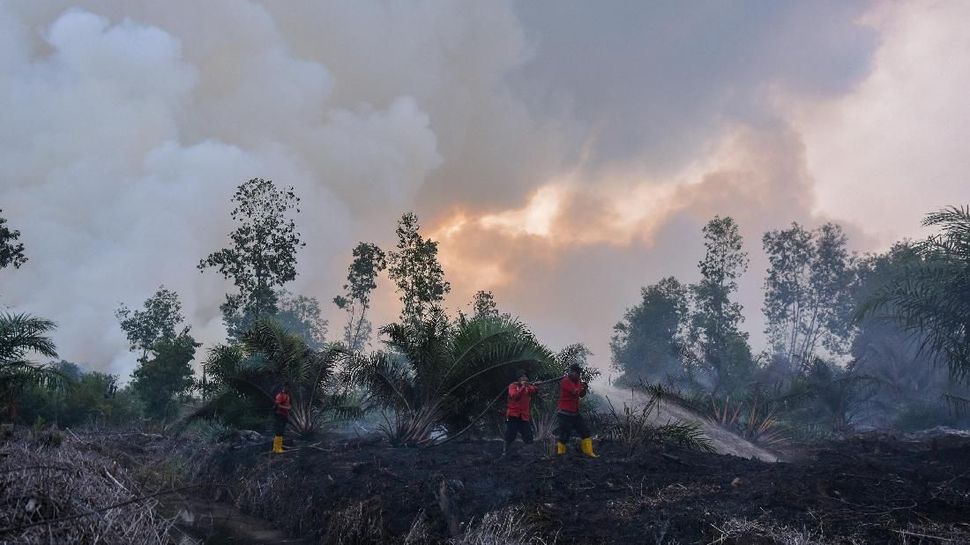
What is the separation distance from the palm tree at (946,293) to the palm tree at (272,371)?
1581 centimetres

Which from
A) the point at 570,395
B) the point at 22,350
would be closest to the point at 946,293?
the point at 570,395

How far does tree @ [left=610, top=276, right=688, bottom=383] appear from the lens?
2379 inches

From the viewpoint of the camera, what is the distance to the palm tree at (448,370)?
613 inches

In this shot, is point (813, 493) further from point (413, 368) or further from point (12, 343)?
point (12, 343)

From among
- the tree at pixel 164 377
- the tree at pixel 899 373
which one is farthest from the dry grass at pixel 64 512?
the tree at pixel 899 373

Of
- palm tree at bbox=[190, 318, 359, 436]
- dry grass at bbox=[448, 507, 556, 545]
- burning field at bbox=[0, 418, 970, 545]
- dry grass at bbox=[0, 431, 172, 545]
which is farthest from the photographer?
palm tree at bbox=[190, 318, 359, 436]

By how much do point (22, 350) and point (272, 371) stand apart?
23.3 ft

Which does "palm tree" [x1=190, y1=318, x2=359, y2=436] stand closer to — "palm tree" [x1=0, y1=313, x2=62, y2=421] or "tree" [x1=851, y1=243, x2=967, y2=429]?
"palm tree" [x1=0, y1=313, x2=62, y2=421]

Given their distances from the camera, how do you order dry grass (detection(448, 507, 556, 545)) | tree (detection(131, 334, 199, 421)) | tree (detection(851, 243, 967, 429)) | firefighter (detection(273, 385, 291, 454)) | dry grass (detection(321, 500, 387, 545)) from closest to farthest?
1. dry grass (detection(448, 507, 556, 545))
2. dry grass (detection(321, 500, 387, 545))
3. firefighter (detection(273, 385, 291, 454))
4. tree (detection(131, 334, 199, 421))
5. tree (detection(851, 243, 967, 429))

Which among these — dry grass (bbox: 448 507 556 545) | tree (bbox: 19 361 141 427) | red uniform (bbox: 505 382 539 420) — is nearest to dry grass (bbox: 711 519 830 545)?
dry grass (bbox: 448 507 556 545)

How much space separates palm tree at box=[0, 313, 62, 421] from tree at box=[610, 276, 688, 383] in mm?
50611

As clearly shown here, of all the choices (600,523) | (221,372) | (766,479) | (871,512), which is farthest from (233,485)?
(871,512)

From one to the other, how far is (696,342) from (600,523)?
51024 mm

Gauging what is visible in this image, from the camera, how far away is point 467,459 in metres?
12.3
